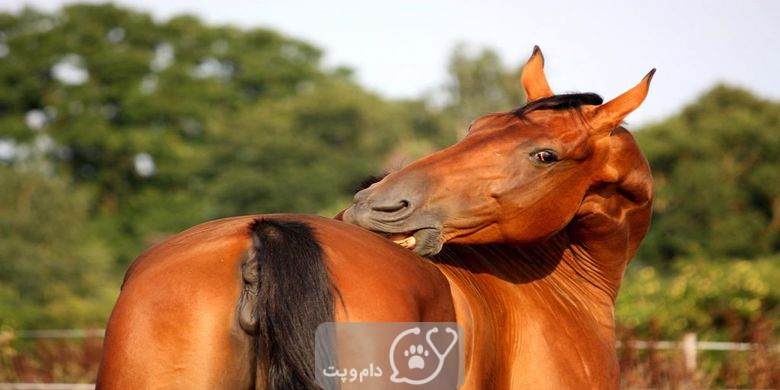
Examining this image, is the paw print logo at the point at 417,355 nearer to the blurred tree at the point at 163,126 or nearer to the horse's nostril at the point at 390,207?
the horse's nostril at the point at 390,207

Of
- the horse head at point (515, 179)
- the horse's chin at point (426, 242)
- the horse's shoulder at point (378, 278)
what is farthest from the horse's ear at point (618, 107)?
the horse's shoulder at point (378, 278)

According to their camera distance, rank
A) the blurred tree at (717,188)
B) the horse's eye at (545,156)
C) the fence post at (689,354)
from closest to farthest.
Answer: the horse's eye at (545,156), the fence post at (689,354), the blurred tree at (717,188)

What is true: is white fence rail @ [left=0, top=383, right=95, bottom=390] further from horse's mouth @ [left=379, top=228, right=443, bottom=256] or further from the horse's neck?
horse's mouth @ [left=379, top=228, right=443, bottom=256]

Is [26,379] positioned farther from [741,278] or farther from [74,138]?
[74,138]

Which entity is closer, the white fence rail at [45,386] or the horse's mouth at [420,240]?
the horse's mouth at [420,240]

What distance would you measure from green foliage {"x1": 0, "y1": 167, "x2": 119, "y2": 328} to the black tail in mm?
23702

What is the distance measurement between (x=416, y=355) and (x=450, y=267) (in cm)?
73

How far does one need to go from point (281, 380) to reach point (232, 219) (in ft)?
2.25

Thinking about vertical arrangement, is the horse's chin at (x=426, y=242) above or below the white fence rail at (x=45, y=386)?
above

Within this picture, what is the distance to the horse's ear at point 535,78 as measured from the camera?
500cm

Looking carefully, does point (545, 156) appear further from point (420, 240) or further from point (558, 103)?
point (420, 240)

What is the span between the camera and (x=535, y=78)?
5043 millimetres

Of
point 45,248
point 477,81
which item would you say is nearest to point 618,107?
point 45,248

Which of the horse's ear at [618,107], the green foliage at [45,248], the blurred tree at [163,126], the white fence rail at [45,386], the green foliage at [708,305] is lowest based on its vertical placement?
the white fence rail at [45,386]
